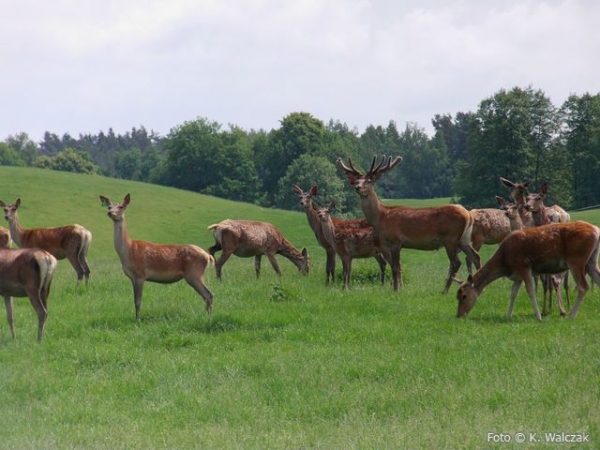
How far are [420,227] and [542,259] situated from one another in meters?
3.74

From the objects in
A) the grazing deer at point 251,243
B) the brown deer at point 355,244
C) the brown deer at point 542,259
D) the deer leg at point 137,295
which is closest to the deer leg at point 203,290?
the deer leg at point 137,295

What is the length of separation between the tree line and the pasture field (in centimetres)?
4353

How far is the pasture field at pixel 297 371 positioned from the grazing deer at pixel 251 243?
102 inches

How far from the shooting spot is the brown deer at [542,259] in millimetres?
12148

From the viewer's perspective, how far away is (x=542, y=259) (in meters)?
12.5

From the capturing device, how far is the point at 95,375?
10.5 metres

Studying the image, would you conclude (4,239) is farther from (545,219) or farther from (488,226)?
(545,219)

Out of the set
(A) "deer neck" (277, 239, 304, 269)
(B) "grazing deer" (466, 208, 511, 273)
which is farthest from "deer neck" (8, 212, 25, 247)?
(B) "grazing deer" (466, 208, 511, 273)

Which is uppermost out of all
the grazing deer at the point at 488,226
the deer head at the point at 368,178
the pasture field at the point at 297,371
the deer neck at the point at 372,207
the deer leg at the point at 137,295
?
the deer head at the point at 368,178

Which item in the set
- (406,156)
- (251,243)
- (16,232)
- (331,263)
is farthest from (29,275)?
(406,156)

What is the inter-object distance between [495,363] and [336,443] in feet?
9.80

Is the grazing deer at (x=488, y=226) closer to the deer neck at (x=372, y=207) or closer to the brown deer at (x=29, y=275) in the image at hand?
the deer neck at (x=372, y=207)

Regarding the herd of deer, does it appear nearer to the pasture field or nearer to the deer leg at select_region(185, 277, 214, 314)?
the deer leg at select_region(185, 277, 214, 314)

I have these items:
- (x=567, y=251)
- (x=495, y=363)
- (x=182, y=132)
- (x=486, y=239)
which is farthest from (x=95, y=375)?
(x=182, y=132)
